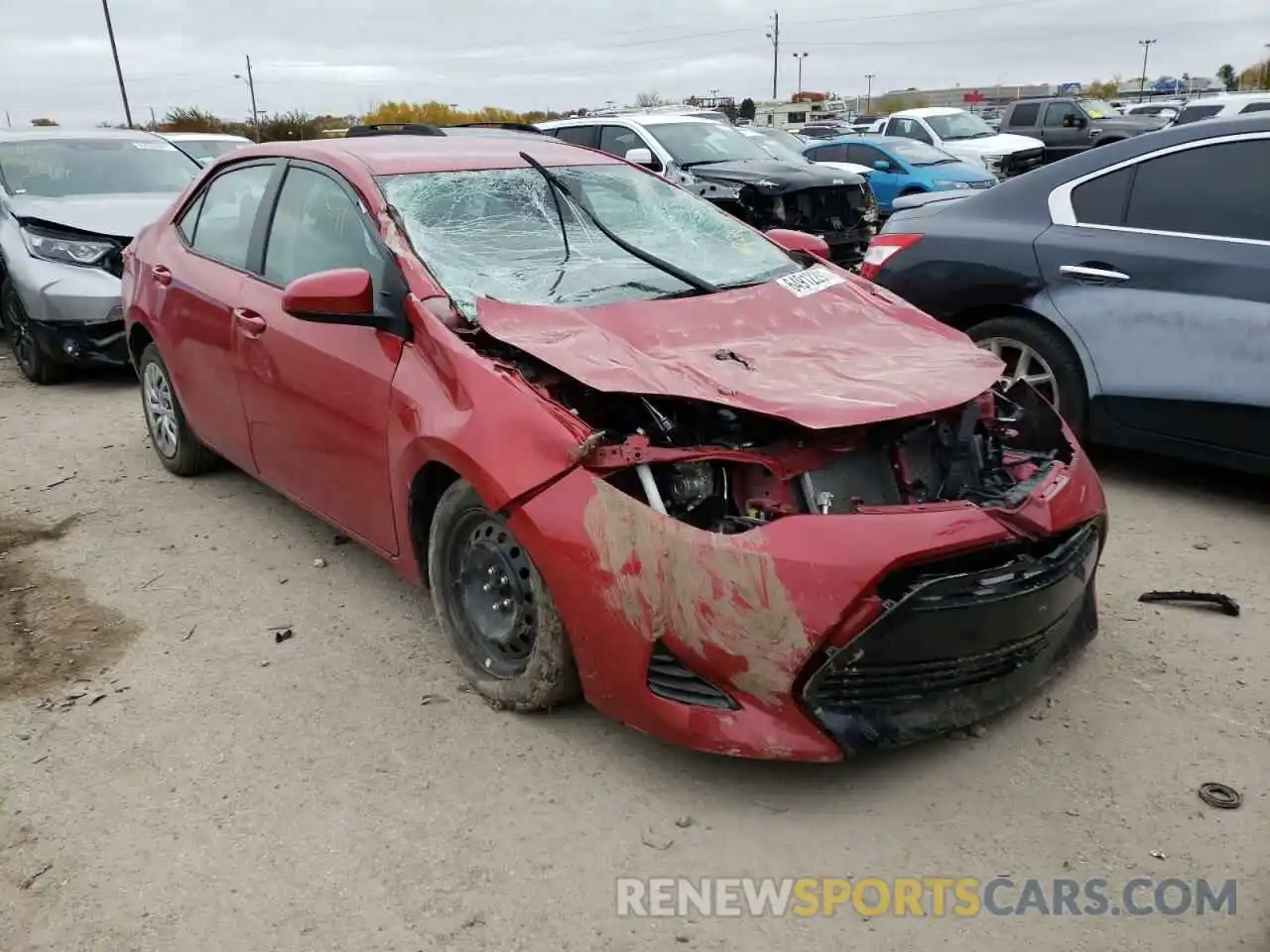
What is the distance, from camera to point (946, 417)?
301 centimetres

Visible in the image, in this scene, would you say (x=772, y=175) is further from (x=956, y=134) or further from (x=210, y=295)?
(x=956, y=134)

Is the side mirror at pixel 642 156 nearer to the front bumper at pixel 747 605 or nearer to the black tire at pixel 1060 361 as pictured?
the black tire at pixel 1060 361

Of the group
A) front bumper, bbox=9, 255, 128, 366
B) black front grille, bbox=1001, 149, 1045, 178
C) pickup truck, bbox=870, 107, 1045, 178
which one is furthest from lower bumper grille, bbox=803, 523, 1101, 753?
pickup truck, bbox=870, 107, 1045, 178

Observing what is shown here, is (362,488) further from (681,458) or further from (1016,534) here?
(1016,534)

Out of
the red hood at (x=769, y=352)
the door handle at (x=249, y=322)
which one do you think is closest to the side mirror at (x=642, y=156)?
the door handle at (x=249, y=322)

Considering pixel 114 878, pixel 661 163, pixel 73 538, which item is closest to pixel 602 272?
pixel 114 878

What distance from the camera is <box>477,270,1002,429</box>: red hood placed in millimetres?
2770

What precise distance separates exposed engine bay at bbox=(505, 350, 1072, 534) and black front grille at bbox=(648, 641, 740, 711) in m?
0.35

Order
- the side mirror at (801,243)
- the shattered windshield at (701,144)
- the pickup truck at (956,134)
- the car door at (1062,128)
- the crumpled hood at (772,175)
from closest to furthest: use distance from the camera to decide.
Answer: the side mirror at (801,243), the crumpled hood at (772,175), the shattered windshield at (701,144), the pickup truck at (956,134), the car door at (1062,128)

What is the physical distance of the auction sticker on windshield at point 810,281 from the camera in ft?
12.4

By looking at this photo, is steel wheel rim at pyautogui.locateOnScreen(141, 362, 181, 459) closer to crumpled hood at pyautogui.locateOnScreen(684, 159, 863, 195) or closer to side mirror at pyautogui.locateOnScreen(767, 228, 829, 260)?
side mirror at pyautogui.locateOnScreen(767, 228, 829, 260)

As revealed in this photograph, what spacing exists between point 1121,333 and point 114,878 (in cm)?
431

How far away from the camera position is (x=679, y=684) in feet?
8.80

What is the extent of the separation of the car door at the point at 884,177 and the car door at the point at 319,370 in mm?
11557
